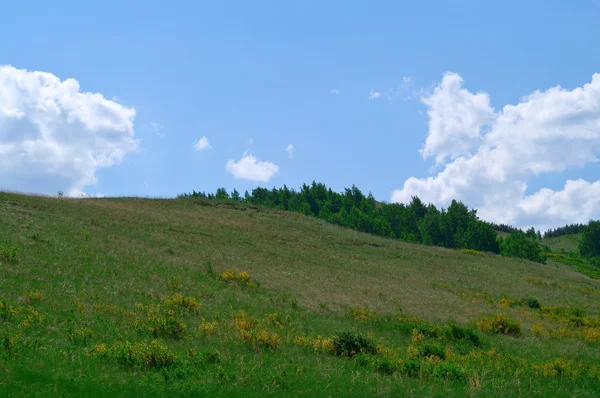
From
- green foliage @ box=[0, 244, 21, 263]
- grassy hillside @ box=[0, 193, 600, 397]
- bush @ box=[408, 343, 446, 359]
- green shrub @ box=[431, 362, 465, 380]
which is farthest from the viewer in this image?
green foliage @ box=[0, 244, 21, 263]

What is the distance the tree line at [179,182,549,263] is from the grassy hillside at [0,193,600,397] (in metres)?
59.0

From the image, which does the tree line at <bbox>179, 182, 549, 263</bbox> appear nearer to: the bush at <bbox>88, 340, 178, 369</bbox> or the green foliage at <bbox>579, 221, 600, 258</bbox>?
the green foliage at <bbox>579, 221, 600, 258</bbox>

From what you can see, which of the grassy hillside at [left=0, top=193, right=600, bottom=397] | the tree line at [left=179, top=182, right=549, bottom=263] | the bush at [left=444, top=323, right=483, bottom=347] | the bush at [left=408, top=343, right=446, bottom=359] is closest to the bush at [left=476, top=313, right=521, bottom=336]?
the grassy hillside at [left=0, top=193, right=600, bottom=397]

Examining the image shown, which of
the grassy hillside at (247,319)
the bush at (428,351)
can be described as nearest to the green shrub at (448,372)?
the grassy hillside at (247,319)

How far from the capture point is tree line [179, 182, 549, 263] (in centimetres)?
11619

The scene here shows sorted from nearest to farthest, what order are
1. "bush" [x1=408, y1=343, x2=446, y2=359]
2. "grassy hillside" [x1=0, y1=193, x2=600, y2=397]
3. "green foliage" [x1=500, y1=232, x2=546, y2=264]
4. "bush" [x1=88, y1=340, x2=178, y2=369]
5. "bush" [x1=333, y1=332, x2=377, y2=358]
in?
"grassy hillside" [x1=0, y1=193, x2=600, y2=397], "bush" [x1=88, y1=340, x2=178, y2=369], "bush" [x1=333, y1=332, x2=377, y2=358], "bush" [x1=408, y1=343, x2=446, y2=359], "green foliage" [x1=500, y1=232, x2=546, y2=264]

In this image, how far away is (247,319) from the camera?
18547 millimetres

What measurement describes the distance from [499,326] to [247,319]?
1384 cm

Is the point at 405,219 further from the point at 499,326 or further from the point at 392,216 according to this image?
the point at 499,326

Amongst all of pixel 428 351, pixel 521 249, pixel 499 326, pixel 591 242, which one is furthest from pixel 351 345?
pixel 591 242

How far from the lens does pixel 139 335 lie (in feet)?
49.0

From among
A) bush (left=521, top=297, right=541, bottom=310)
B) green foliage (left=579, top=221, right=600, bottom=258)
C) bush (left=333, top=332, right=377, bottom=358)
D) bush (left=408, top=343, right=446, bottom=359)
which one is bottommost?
bush (left=408, top=343, right=446, bottom=359)

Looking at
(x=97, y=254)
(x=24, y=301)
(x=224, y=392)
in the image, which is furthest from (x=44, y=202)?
(x=224, y=392)

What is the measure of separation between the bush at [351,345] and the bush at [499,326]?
37.5 feet
